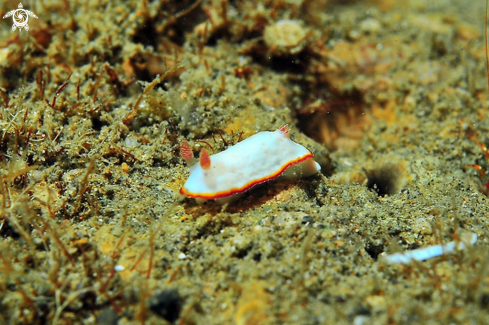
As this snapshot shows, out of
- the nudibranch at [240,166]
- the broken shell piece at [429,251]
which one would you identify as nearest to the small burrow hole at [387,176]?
the broken shell piece at [429,251]

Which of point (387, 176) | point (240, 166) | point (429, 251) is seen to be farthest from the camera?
point (387, 176)

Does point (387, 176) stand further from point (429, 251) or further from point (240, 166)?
point (240, 166)

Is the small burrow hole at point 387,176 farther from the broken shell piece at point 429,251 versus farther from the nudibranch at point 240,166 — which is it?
the nudibranch at point 240,166

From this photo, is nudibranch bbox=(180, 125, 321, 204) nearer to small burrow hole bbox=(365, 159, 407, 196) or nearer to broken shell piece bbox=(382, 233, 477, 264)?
broken shell piece bbox=(382, 233, 477, 264)

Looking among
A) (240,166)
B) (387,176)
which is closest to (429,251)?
(387,176)

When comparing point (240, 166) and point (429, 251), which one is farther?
point (240, 166)

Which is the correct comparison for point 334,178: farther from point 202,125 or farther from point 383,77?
point 383,77
